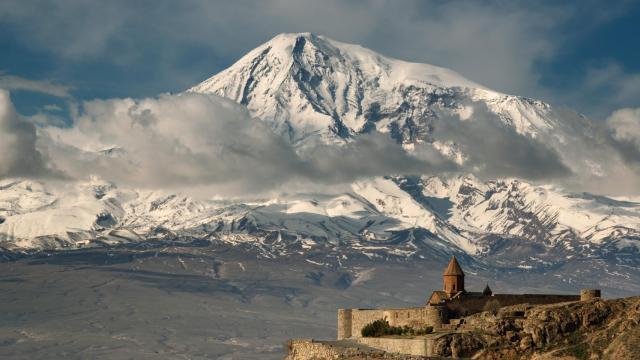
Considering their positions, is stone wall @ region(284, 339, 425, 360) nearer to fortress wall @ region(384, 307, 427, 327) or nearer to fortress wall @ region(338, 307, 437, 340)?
fortress wall @ region(384, 307, 427, 327)

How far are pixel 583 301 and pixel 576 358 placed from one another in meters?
10.3

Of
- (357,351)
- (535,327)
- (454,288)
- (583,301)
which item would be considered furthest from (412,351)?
(454,288)

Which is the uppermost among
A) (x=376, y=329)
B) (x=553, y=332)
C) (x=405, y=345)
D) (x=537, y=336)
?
(x=376, y=329)

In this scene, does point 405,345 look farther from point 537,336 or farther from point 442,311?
point 442,311

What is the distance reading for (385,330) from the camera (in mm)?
102938

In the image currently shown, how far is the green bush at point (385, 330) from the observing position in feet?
323

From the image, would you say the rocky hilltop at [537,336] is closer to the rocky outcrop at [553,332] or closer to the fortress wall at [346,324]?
the rocky outcrop at [553,332]

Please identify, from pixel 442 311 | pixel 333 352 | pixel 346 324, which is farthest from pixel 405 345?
pixel 346 324

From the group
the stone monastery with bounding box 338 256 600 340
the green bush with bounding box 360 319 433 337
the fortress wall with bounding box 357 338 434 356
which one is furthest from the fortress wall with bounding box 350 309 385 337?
the fortress wall with bounding box 357 338 434 356

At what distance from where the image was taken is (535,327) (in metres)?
90.9

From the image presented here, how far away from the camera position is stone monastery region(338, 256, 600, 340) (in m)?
99.9

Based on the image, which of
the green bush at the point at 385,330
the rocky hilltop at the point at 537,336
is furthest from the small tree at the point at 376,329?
the rocky hilltop at the point at 537,336

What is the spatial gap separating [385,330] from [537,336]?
17.1 m

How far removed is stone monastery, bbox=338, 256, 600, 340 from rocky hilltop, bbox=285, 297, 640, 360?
510cm
